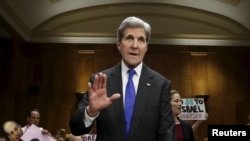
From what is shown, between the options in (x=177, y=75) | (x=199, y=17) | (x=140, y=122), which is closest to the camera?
(x=140, y=122)

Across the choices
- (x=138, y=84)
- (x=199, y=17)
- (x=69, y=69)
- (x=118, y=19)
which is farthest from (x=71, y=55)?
(x=138, y=84)

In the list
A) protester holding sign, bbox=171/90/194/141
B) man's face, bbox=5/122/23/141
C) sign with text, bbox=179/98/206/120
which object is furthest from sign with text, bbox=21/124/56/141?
sign with text, bbox=179/98/206/120

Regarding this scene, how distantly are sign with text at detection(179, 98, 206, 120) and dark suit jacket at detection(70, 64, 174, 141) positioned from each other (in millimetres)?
4716

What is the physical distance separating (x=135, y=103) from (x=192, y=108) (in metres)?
4.97

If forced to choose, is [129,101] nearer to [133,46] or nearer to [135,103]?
[135,103]

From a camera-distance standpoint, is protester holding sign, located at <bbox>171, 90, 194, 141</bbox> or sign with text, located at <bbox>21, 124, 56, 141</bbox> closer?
protester holding sign, located at <bbox>171, 90, 194, 141</bbox>

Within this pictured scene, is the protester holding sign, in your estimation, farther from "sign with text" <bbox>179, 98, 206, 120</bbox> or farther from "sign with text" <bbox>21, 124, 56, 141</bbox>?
"sign with text" <bbox>179, 98, 206, 120</bbox>

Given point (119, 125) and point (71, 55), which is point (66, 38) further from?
point (119, 125)

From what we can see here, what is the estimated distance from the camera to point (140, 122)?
170 cm

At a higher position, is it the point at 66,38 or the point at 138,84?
the point at 66,38

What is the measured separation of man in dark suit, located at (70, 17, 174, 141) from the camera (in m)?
1.65

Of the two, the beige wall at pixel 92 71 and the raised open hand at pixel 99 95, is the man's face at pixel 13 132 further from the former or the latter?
the beige wall at pixel 92 71

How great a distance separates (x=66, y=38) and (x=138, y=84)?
8639mm

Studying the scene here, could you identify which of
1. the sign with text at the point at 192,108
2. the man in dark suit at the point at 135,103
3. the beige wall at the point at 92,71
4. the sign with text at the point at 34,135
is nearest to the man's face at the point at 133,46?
the man in dark suit at the point at 135,103
